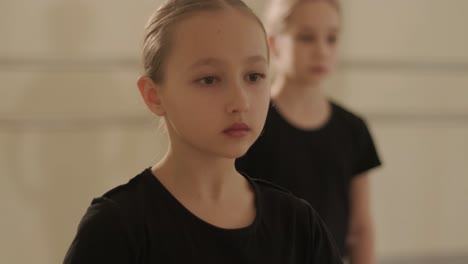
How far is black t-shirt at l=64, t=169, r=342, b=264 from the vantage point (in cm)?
91

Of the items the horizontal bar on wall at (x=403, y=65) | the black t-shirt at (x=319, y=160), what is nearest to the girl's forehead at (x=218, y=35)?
the black t-shirt at (x=319, y=160)

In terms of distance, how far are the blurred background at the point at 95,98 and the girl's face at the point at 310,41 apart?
0.55 m

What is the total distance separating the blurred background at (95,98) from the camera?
2.46 meters

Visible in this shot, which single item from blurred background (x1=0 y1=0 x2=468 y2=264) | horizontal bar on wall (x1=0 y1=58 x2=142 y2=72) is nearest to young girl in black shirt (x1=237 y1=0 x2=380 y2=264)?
blurred background (x1=0 y1=0 x2=468 y2=264)

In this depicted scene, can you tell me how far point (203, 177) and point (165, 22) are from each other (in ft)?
0.73

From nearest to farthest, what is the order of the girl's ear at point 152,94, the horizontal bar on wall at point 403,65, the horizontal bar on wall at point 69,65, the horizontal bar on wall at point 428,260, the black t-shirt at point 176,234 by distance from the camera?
the black t-shirt at point 176,234 < the girl's ear at point 152,94 < the horizontal bar on wall at point 69,65 < the horizontal bar on wall at point 403,65 < the horizontal bar on wall at point 428,260

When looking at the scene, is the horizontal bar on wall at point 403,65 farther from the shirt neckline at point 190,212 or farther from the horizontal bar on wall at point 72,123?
the shirt neckline at point 190,212

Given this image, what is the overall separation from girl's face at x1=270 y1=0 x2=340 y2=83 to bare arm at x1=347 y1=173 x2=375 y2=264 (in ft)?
0.92

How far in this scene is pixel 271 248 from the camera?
0.99 metres

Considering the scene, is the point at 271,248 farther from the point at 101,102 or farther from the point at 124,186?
the point at 101,102

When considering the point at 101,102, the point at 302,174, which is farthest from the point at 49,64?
the point at 302,174

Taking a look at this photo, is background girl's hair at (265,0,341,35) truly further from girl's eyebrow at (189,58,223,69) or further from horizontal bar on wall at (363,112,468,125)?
horizontal bar on wall at (363,112,468,125)

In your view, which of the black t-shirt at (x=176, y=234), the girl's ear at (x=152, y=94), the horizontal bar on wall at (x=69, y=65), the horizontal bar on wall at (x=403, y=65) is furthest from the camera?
the horizontal bar on wall at (x=403, y=65)

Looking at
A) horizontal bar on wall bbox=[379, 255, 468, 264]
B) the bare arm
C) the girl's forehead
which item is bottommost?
horizontal bar on wall bbox=[379, 255, 468, 264]
